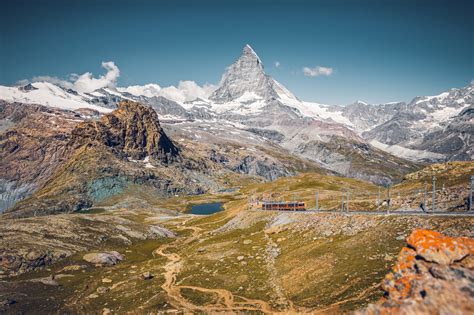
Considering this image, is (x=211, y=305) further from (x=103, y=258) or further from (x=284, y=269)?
(x=103, y=258)

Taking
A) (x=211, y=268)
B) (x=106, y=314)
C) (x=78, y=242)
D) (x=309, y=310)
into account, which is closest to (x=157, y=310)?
(x=106, y=314)

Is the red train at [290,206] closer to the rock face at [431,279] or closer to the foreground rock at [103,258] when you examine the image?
the foreground rock at [103,258]

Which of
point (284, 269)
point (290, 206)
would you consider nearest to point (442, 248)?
point (284, 269)

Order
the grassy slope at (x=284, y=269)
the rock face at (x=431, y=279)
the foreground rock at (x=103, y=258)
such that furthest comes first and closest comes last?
the foreground rock at (x=103, y=258), the grassy slope at (x=284, y=269), the rock face at (x=431, y=279)

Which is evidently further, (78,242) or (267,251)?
(78,242)

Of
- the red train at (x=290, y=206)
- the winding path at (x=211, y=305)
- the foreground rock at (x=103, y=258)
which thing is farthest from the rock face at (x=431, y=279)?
the foreground rock at (x=103, y=258)

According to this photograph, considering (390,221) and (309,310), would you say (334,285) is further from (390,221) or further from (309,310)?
(390,221)
